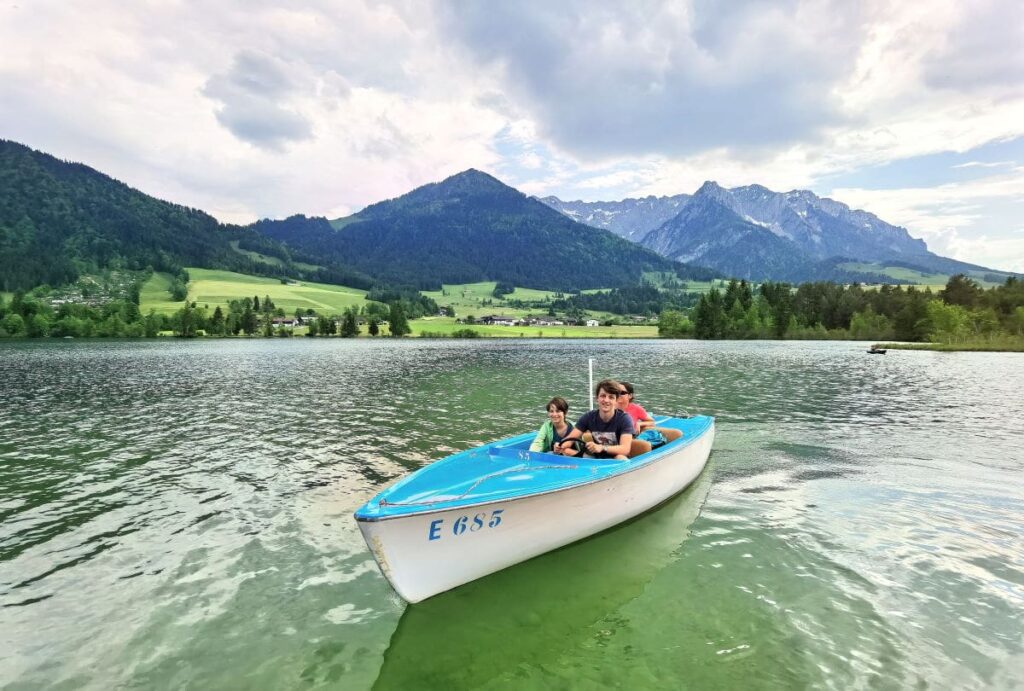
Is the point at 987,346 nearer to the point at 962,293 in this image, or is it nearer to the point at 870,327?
the point at 962,293

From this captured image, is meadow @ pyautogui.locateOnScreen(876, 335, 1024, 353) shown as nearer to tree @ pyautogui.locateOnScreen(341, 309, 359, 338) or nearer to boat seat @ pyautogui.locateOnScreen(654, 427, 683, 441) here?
boat seat @ pyautogui.locateOnScreen(654, 427, 683, 441)

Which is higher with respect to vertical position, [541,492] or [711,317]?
[711,317]

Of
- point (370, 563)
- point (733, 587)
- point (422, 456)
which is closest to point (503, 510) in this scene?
point (370, 563)

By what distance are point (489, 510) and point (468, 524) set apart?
0.41 m

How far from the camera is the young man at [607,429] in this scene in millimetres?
12266

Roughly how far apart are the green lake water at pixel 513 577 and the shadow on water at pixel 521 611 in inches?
1.8

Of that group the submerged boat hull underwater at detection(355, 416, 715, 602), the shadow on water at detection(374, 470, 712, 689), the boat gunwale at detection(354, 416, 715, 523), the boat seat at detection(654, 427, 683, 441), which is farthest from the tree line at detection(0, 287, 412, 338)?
the shadow on water at detection(374, 470, 712, 689)

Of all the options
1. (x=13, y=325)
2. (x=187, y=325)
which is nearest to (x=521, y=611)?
(x=187, y=325)

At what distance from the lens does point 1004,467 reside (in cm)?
1845

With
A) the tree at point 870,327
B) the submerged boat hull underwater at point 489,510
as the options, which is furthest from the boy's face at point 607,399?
the tree at point 870,327

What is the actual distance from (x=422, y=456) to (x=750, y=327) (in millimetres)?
154970

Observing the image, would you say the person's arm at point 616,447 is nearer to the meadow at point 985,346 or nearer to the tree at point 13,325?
the meadow at point 985,346

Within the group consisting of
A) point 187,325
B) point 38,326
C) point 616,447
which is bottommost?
point 38,326

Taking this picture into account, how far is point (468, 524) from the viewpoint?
883 centimetres
